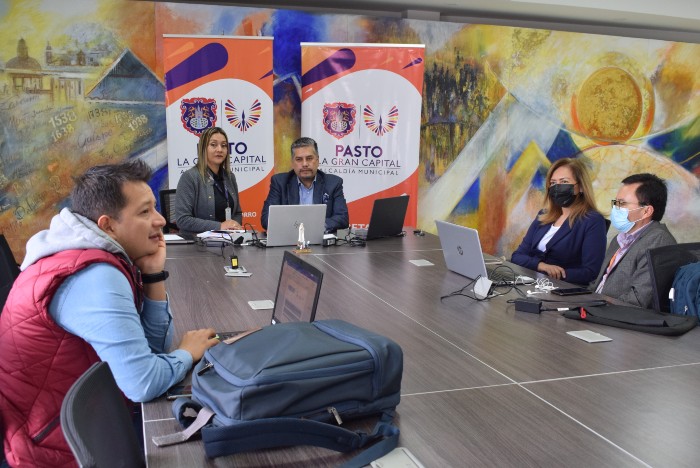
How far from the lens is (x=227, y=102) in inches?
247

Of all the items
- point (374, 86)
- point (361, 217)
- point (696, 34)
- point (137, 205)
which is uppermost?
point (696, 34)

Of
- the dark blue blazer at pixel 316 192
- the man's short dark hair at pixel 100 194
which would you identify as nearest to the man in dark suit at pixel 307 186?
the dark blue blazer at pixel 316 192

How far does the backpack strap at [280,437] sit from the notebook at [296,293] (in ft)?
1.86

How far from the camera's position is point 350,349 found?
5.25 feet

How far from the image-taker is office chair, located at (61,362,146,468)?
106cm

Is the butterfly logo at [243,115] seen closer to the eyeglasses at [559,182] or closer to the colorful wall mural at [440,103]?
the colorful wall mural at [440,103]

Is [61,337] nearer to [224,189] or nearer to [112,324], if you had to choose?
[112,324]

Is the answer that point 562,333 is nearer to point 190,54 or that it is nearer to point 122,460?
point 122,460

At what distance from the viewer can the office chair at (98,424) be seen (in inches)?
41.6

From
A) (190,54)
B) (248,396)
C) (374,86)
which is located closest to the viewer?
(248,396)

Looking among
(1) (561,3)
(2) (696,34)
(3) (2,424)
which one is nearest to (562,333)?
(3) (2,424)

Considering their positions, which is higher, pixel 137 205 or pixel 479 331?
pixel 137 205

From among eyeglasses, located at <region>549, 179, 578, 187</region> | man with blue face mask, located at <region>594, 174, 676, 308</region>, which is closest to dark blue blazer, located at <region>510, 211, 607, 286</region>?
eyeglasses, located at <region>549, 179, 578, 187</region>

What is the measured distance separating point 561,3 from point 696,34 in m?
2.48
